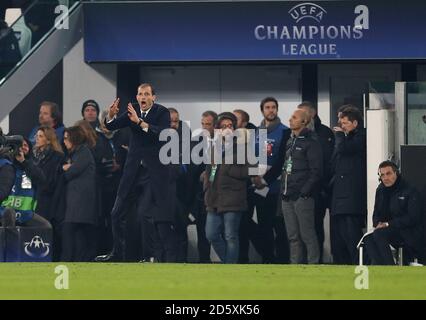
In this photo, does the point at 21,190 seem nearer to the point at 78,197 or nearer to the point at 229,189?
the point at 78,197

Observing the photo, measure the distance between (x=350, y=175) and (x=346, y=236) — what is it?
813 millimetres

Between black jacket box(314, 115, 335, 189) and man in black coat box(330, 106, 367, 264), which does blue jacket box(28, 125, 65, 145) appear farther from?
man in black coat box(330, 106, 367, 264)

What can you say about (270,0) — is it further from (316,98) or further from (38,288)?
(38,288)

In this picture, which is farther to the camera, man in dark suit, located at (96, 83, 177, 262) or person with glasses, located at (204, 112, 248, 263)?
person with glasses, located at (204, 112, 248, 263)

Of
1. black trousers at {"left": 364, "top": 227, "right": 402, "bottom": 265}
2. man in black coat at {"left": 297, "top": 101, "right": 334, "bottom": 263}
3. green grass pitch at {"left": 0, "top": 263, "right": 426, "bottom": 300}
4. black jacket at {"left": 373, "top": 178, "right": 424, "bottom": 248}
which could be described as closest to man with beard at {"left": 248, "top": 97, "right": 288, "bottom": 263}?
man in black coat at {"left": 297, "top": 101, "right": 334, "bottom": 263}

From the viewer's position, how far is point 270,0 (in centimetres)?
2314

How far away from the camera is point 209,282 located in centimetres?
1609

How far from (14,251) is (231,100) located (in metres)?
4.72

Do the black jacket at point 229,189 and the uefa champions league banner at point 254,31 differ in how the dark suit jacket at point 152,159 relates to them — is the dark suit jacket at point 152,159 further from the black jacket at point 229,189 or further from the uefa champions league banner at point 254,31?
the uefa champions league banner at point 254,31

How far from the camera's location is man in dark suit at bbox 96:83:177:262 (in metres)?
21.0

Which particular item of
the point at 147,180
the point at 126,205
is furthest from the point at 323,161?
the point at 126,205

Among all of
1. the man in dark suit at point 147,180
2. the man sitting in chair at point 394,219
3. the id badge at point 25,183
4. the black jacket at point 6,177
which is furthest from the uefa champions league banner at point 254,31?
the man sitting in chair at point 394,219

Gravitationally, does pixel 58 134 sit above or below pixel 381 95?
below

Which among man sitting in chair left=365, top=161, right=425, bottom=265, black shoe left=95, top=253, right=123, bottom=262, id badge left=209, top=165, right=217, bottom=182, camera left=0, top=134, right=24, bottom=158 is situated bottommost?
black shoe left=95, top=253, right=123, bottom=262
